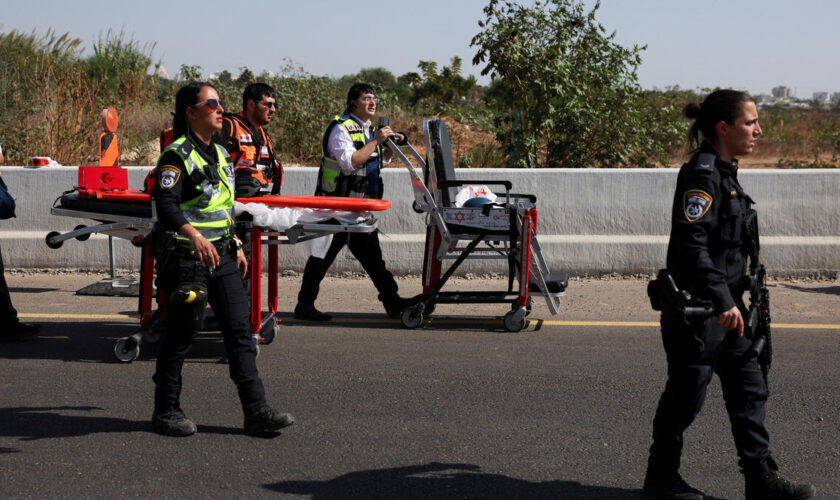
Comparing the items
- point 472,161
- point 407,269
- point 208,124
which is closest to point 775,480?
point 208,124

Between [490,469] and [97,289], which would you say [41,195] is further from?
[490,469]

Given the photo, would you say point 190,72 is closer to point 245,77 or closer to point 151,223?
point 245,77

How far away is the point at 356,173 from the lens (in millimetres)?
7988

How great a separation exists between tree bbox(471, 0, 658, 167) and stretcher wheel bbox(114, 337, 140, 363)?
7.08 m

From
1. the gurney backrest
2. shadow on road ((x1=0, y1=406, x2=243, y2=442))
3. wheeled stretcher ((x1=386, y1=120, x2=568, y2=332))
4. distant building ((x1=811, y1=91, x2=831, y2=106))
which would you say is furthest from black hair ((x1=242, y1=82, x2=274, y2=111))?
distant building ((x1=811, y1=91, x2=831, y2=106))

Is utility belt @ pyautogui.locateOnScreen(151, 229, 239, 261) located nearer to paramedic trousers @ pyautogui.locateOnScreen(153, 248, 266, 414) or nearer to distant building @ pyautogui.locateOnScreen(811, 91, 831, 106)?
paramedic trousers @ pyautogui.locateOnScreen(153, 248, 266, 414)

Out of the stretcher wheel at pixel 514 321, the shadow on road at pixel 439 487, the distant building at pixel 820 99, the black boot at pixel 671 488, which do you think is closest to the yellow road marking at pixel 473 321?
the stretcher wheel at pixel 514 321

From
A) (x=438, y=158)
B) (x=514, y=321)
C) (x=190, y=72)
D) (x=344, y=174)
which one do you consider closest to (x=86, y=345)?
(x=344, y=174)

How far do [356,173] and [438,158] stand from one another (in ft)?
2.25

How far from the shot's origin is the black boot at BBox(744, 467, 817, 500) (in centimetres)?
416

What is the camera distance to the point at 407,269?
400 inches

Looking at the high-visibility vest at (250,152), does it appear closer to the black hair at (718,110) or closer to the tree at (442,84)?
the black hair at (718,110)

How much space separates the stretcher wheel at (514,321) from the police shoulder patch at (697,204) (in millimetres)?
3733

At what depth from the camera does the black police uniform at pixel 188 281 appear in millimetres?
5125
